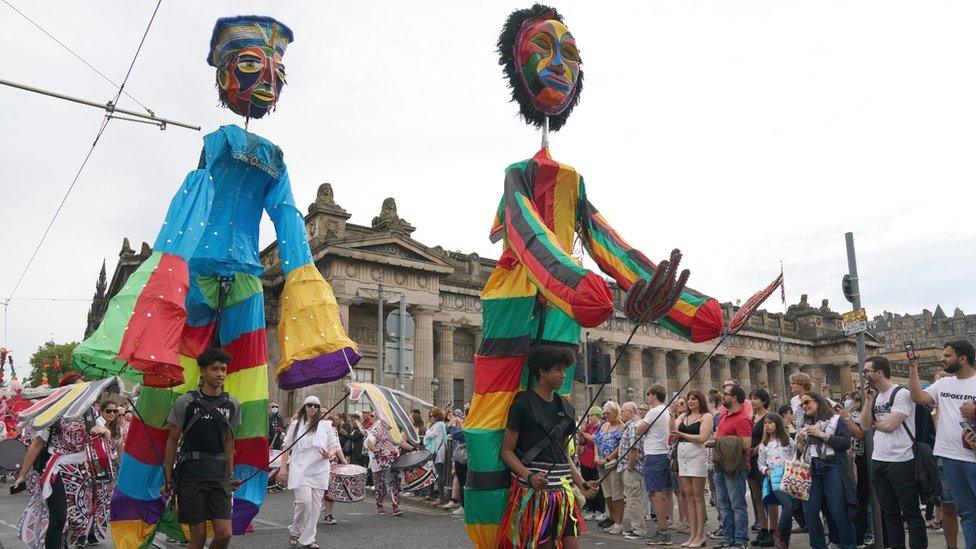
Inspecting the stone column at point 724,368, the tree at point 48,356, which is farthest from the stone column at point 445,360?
the tree at point 48,356

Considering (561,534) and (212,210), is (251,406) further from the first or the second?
(561,534)

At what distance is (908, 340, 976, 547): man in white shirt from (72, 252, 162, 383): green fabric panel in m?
6.23

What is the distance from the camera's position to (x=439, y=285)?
38.1 metres

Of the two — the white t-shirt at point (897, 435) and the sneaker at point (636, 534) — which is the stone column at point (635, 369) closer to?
the sneaker at point (636, 534)

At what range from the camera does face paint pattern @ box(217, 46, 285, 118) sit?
523cm

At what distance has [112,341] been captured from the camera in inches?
146

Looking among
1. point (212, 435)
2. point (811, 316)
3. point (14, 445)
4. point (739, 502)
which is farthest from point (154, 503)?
point (811, 316)

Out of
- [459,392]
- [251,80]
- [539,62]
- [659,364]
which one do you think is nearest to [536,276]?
[539,62]

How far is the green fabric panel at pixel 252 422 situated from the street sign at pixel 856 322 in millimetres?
7172

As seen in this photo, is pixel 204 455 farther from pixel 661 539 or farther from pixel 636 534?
pixel 636 534

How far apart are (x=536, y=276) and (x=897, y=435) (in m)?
5.46

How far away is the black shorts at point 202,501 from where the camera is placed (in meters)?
4.43

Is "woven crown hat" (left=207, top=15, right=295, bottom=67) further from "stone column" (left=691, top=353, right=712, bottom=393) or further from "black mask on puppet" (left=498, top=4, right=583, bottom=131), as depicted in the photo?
"stone column" (left=691, top=353, right=712, bottom=393)

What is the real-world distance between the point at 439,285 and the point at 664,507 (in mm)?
29205
